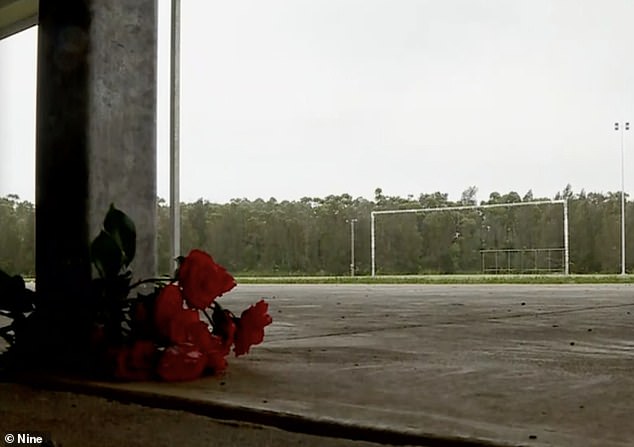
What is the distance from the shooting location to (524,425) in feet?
3.84

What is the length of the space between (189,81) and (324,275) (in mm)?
5471

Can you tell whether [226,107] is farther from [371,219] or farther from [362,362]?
[362,362]

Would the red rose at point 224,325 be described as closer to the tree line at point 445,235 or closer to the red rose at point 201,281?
the red rose at point 201,281

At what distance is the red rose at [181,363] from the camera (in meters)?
1.59

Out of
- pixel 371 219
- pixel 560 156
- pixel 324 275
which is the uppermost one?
pixel 560 156

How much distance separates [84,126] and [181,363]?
29.8 inches

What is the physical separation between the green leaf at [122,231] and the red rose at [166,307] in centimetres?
13

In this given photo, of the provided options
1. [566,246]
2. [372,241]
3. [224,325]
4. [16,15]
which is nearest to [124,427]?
[224,325]

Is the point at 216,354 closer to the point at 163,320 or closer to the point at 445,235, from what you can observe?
the point at 163,320

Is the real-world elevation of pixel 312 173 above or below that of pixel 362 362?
above

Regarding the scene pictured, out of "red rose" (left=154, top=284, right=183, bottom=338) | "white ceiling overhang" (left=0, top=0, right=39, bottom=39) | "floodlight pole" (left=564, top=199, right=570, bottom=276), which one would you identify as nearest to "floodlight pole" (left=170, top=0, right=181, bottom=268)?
"white ceiling overhang" (left=0, top=0, right=39, bottom=39)

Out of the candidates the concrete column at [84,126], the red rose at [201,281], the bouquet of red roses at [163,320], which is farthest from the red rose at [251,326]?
the concrete column at [84,126]

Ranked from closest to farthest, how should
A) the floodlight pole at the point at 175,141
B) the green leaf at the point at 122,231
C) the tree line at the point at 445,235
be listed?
the green leaf at the point at 122,231 → the floodlight pole at the point at 175,141 → the tree line at the point at 445,235

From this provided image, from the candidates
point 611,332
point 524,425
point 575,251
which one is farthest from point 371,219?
point 524,425
